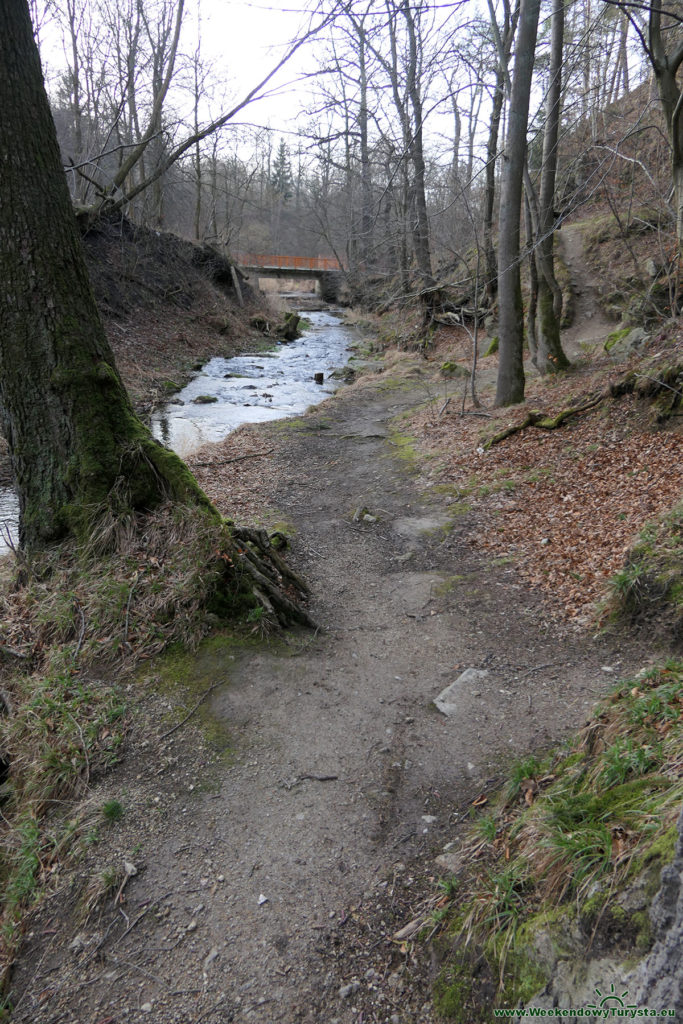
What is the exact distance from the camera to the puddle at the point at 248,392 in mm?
14180

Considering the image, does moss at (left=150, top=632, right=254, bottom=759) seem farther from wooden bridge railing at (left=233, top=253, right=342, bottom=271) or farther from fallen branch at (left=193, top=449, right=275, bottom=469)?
wooden bridge railing at (left=233, top=253, right=342, bottom=271)

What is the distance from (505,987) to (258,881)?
4.49 ft

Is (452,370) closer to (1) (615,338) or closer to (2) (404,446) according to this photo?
(1) (615,338)

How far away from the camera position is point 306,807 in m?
3.57

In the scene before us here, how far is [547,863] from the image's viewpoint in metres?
2.49

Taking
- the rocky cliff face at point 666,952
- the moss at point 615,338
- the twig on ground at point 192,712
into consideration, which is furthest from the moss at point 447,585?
the moss at point 615,338

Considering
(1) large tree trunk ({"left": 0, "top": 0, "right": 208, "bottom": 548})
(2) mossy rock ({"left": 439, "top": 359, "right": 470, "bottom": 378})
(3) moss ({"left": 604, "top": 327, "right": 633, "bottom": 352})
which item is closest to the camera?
(1) large tree trunk ({"left": 0, "top": 0, "right": 208, "bottom": 548})

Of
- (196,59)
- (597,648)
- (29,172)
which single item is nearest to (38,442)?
(29,172)

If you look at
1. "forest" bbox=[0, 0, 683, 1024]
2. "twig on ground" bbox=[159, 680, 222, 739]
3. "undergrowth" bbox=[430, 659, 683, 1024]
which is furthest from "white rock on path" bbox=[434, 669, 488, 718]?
"twig on ground" bbox=[159, 680, 222, 739]

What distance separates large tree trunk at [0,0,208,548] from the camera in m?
4.88

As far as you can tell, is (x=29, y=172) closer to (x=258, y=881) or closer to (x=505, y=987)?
(x=258, y=881)

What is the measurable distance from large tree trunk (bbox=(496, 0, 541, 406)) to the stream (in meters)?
5.94

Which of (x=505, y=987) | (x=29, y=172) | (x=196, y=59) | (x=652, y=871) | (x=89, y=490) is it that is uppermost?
(x=196, y=59)

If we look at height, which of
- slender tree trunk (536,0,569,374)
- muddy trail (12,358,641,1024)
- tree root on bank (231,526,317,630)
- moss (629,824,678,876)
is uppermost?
slender tree trunk (536,0,569,374)
